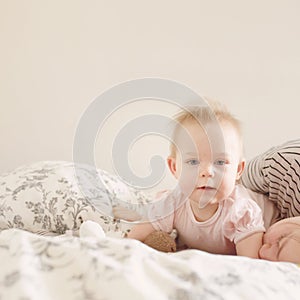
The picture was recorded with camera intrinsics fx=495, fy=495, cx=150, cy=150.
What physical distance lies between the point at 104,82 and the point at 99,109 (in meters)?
0.21

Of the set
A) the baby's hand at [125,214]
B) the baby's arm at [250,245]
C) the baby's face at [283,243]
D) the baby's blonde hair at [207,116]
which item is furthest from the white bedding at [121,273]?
the baby's hand at [125,214]

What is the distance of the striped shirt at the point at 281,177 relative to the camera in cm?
109

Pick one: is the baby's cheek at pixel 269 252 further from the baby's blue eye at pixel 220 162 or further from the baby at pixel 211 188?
the baby's blue eye at pixel 220 162

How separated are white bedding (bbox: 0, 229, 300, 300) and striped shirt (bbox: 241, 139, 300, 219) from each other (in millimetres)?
580

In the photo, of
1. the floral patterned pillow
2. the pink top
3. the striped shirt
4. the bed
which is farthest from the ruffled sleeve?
the bed

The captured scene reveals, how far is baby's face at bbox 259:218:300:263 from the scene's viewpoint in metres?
0.82

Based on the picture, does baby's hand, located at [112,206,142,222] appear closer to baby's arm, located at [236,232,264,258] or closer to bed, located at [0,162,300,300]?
baby's arm, located at [236,232,264,258]

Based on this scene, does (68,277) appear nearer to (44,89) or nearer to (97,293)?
(97,293)

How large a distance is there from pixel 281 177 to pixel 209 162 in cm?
23

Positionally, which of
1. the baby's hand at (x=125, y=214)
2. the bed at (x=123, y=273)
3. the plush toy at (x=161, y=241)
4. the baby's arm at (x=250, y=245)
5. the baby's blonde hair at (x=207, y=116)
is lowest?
the baby's hand at (x=125, y=214)

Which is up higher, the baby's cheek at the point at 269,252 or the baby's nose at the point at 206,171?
the baby's nose at the point at 206,171

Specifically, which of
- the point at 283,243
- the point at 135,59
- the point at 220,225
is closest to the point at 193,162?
the point at 220,225

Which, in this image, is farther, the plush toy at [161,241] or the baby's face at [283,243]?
the plush toy at [161,241]

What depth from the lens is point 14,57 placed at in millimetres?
2006
